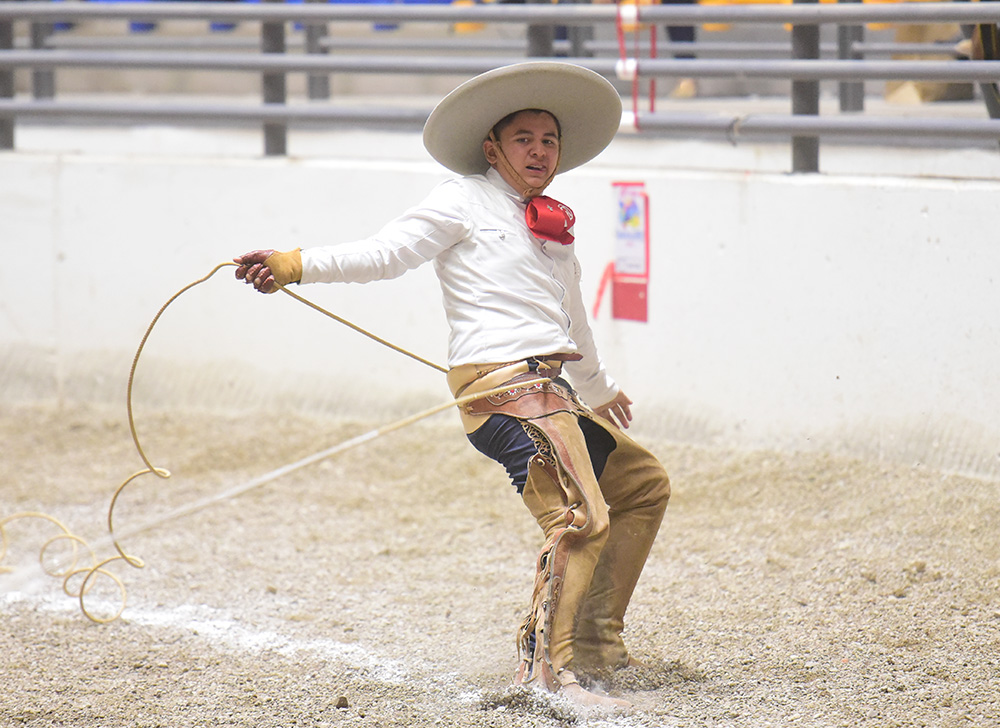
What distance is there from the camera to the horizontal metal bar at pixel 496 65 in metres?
4.88

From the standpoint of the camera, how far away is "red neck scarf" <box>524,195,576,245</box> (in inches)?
128

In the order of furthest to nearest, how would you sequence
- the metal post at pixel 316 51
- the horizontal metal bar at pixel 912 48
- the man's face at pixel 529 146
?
the metal post at pixel 316 51, the horizontal metal bar at pixel 912 48, the man's face at pixel 529 146

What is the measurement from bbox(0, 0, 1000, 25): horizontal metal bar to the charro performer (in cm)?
201

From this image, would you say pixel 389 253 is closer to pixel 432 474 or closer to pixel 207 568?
pixel 207 568

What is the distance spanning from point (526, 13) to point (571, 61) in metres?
0.53

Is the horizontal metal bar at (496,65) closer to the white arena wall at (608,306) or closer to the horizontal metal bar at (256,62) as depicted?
the horizontal metal bar at (256,62)

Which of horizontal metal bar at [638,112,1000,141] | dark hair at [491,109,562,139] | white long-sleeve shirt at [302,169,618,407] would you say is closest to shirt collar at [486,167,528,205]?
white long-sleeve shirt at [302,169,618,407]

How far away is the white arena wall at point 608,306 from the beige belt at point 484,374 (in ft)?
6.89

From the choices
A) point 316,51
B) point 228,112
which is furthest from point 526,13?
point 316,51

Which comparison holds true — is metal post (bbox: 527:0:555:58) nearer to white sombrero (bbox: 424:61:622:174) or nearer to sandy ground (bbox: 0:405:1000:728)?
sandy ground (bbox: 0:405:1000:728)

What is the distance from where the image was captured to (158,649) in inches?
147

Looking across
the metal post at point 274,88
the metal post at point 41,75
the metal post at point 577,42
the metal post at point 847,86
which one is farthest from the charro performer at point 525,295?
the metal post at point 41,75

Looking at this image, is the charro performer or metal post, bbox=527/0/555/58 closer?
the charro performer

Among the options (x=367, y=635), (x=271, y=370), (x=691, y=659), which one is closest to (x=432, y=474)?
(x=271, y=370)
